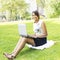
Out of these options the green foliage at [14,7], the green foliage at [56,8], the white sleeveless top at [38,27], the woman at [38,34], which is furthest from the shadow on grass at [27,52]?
the green foliage at [14,7]

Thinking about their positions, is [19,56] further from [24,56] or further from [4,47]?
[4,47]

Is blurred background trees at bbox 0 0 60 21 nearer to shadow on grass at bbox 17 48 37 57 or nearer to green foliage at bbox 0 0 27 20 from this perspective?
green foliage at bbox 0 0 27 20

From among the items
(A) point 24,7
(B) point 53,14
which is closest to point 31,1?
(A) point 24,7

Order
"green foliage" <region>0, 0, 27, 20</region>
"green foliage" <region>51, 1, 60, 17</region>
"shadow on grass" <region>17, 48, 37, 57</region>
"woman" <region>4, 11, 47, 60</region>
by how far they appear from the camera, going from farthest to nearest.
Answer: "green foliage" <region>0, 0, 27, 20</region>
"green foliage" <region>51, 1, 60, 17</region>
"shadow on grass" <region>17, 48, 37, 57</region>
"woman" <region>4, 11, 47, 60</region>

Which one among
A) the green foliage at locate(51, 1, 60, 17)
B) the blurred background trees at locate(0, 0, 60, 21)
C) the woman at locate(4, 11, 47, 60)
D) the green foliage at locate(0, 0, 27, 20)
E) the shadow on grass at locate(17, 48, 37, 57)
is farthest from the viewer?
the green foliage at locate(0, 0, 27, 20)

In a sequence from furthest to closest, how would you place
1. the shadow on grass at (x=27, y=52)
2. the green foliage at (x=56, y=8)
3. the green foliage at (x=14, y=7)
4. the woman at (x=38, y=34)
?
the green foliage at (x=14, y=7) → the green foliage at (x=56, y=8) → the shadow on grass at (x=27, y=52) → the woman at (x=38, y=34)

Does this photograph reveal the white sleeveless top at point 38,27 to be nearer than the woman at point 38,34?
No

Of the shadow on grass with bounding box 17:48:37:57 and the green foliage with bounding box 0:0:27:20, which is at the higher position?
the green foliage with bounding box 0:0:27:20

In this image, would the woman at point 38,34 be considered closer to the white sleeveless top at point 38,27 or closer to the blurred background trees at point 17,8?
the white sleeveless top at point 38,27

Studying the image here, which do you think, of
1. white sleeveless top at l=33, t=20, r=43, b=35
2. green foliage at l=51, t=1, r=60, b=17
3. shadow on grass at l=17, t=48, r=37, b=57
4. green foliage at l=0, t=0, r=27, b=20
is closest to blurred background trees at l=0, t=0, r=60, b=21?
green foliage at l=0, t=0, r=27, b=20

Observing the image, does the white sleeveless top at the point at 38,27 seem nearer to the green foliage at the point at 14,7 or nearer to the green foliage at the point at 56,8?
the green foliage at the point at 56,8

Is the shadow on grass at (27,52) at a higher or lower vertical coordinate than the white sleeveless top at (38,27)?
lower

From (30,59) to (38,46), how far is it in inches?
22.0

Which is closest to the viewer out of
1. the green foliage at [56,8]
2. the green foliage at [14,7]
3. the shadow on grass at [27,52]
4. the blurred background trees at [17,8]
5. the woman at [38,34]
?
the woman at [38,34]
